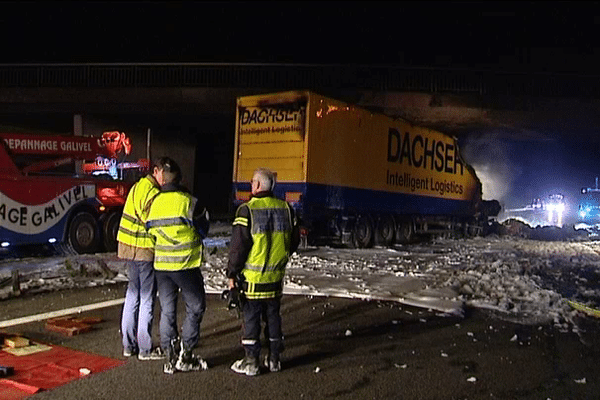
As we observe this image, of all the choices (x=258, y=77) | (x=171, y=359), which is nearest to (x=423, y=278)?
(x=171, y=359)

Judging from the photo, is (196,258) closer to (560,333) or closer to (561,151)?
(560,333)

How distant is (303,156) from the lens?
14844mm

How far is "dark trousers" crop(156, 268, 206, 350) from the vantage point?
5441 millimetres

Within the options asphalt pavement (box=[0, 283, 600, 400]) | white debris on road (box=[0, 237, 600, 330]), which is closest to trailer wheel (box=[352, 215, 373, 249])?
white debris on road (box=[0, 237, 600, 330])

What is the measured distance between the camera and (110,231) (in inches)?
579

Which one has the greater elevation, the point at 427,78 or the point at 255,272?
the point at 427,78

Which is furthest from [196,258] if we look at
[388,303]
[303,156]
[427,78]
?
[427,78]

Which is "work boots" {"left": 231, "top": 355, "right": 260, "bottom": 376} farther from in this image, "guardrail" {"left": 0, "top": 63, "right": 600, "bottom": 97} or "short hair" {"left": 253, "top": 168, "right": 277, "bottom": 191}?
"guardrail" {"left": 0, "top": 63, "right": 600, "bottom": 97}

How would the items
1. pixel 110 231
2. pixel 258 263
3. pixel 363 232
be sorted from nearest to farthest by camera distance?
pixel 258 263
pixel 110 231
pixel 363 232

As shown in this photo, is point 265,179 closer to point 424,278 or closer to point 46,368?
point 46,368

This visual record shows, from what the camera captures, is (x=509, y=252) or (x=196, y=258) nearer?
(x=196, y=258)

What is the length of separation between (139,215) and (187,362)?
1.39 metres

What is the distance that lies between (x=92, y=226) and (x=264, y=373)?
389 inches

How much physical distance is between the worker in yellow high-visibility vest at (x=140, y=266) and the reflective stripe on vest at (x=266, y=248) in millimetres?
989
